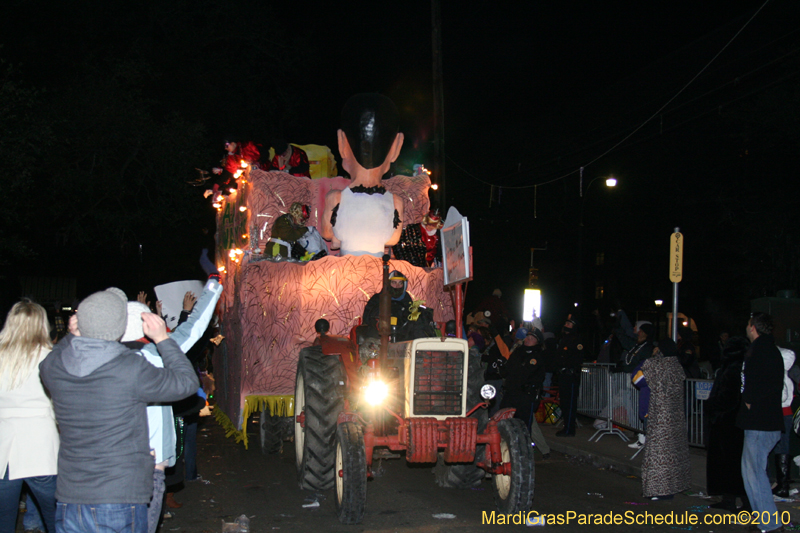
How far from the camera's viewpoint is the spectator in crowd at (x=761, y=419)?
17.9ft

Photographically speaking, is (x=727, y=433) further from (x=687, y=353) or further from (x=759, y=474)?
(x=687, y=353)

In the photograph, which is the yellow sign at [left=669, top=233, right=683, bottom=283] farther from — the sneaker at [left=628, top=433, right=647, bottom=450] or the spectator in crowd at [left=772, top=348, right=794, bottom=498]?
the spectator in crowd at [left=772, top=348, right=794, bottom=498]

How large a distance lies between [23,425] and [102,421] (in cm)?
141

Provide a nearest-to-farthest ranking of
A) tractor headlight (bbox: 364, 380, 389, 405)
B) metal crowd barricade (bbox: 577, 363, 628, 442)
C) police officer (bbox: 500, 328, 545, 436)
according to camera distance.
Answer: tractor headlight (bbox: 364, 380, 389, 405) < police officer (bbox: 500, 328, 545, 436) < metal crowd barricade (bbox: 577, 363, 628, 442)

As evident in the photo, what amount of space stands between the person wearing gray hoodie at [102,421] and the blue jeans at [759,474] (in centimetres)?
466

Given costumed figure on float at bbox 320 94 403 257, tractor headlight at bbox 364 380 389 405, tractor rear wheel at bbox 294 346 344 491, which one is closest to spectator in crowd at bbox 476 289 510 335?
costumed figure on float at bbox 320 94 403 257

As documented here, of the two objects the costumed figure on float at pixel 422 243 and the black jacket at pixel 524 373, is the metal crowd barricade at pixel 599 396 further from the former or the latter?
the costumed figure on float at pixel 422 243

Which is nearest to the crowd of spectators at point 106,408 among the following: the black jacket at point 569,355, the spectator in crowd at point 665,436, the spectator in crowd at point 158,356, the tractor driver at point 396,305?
the spectator in crowd at point 158,356

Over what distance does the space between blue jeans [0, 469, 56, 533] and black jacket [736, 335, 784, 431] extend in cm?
510

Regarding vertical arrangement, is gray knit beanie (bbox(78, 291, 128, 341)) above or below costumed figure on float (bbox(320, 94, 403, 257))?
below

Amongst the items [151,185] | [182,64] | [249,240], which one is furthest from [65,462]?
[182,64]

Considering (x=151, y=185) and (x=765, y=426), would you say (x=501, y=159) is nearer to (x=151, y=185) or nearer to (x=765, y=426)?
(x=151, y=185)

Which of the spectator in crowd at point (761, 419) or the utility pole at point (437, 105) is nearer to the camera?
the spectator in crowd at point (761, 419)

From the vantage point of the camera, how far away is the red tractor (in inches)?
212
